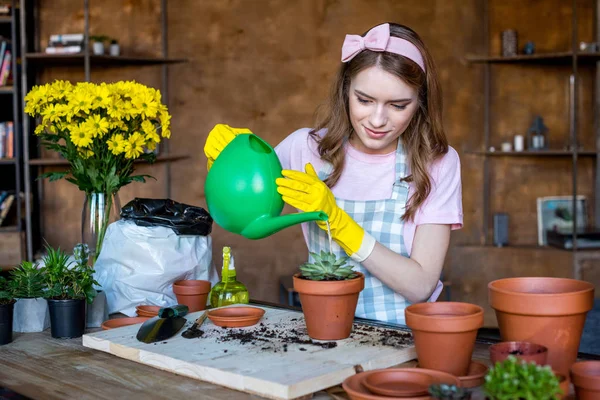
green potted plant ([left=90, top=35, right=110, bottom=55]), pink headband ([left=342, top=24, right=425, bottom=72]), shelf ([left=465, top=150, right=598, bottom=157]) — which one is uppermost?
green potted plant ([left=90, top=35, right=110, bottom=55])

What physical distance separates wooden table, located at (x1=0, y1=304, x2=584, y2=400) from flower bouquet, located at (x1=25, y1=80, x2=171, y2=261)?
0.42 m

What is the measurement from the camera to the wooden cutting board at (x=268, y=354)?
1103 millimetres

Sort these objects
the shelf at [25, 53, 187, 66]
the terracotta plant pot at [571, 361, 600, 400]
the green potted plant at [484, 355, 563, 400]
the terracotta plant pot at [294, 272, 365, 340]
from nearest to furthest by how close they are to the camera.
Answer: the green potted plant at [484, 355, 563, 400] → the terracotta plant pot at [571, 361, 600, 400] → the terracotta plant pot at [294, 272, 365, 340] → the shelf at [25, 53, 187, 66]

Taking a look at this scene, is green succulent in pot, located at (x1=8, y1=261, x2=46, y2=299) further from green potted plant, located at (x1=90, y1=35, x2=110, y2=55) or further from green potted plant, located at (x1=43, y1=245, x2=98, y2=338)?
green potted plant, located at (x1=90, y1=35, x2=110, y2=55)

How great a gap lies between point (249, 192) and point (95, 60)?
2832 mm

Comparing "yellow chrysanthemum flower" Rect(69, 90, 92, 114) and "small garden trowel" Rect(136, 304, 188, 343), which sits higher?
"yellow chrysanthemum flower" Rect(69, 90, 92, 114)

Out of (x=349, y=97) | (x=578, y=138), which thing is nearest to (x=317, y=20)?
(x=578, y=138)

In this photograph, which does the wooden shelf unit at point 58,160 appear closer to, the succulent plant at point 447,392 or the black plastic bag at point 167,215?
the black plastic bag at point 167,215

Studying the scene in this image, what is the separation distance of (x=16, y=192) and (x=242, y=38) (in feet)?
4.82

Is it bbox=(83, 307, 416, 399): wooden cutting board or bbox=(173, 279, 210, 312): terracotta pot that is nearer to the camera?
bbox=(83, 307, 416, 399): wooden cutting board

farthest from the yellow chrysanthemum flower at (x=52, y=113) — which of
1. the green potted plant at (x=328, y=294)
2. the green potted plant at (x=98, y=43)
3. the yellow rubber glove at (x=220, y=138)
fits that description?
the green potted plant at (x=98, y=43)

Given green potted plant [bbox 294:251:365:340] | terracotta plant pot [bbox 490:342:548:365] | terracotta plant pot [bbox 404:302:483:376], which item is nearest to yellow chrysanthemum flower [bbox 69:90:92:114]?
green potted plant [bbox 294:251:365:340]

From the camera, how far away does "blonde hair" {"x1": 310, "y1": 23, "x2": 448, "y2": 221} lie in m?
1.62

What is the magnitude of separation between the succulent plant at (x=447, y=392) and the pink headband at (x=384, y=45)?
0.88m
